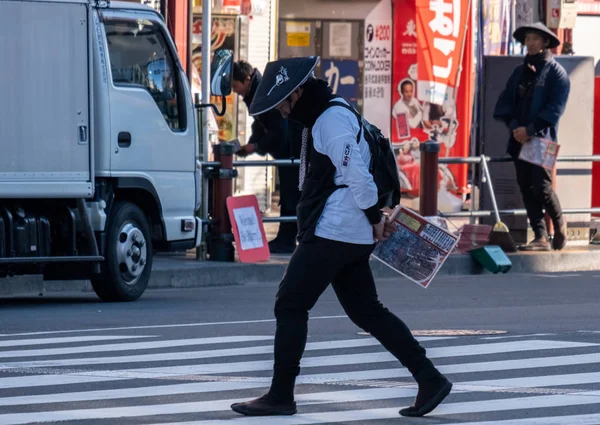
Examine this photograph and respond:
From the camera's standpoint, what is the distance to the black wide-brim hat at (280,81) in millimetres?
6992

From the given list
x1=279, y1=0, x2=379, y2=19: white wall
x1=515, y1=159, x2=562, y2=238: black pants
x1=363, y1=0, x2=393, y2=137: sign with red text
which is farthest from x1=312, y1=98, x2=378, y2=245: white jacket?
x1=363, y1=0, x2=393, y2=137: sign with red text

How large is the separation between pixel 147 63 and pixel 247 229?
297cm

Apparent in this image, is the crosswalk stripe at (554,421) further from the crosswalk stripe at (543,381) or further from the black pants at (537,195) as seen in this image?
the black pants at (537,195)

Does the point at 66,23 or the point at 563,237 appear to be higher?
the point at 66,23

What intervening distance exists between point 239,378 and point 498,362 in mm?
1545

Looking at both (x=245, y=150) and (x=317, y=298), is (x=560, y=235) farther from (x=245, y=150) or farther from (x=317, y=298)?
(x=317, y=298)

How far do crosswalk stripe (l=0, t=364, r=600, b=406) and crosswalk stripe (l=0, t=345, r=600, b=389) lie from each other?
0.38 feet

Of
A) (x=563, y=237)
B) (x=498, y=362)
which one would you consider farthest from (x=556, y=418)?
(x=563, y=237)

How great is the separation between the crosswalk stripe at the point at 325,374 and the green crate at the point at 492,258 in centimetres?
721

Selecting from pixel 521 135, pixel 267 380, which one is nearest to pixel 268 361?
pixel 267 380

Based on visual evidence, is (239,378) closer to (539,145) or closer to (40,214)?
(40,214)

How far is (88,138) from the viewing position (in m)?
12.3

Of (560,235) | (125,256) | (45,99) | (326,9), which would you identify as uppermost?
(326,9)

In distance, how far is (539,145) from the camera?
54.0 feet
